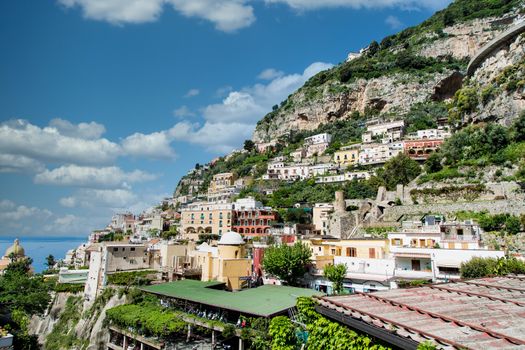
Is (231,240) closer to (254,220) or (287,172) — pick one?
(254,220)

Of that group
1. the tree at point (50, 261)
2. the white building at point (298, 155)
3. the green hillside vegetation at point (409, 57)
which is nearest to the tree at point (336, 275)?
the white building at point (298, 155)

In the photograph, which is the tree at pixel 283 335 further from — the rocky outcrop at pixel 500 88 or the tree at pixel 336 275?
the rocky outcrop at pixel 500 88

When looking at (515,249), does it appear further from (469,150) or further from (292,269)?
(469,150)

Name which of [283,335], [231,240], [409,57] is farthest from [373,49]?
[283,335]

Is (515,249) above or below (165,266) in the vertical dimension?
above

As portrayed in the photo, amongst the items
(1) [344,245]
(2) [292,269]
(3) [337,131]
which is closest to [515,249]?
(1) [344,245]

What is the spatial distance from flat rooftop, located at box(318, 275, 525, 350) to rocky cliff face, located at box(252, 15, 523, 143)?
98422 mm

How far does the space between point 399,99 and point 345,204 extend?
2438 inches

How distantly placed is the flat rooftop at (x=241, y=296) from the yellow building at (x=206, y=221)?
3425 cm

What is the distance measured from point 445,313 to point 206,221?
210ft

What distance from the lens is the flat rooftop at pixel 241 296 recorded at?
22359 millimetres

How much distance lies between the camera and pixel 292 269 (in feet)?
103

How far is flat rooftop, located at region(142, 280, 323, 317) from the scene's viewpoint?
73.4 ft

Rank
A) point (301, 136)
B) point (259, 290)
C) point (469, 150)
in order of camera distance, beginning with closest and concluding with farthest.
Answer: point (259, 290) < point (469, 150) < point (301, 136)
